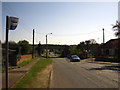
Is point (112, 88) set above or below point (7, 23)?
below

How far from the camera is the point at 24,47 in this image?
216ft

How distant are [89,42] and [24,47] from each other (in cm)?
2859

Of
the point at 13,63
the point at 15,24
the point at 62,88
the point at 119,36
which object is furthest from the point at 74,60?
the point at 15,24

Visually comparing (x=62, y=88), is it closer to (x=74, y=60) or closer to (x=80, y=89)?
(x=80, y=89)

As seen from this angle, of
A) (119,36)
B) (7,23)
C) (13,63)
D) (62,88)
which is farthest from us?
(119,36)

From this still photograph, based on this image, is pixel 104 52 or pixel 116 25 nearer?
pixel 116 25

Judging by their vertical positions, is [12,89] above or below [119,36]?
below

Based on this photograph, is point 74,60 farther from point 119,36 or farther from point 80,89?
point 80,89

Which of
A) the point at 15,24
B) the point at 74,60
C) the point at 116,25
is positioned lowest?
the point at 74,60

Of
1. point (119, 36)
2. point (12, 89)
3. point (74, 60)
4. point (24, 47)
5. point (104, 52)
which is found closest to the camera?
point (12, 89)

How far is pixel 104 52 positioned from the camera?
6044cm

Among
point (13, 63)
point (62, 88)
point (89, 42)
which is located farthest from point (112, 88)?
point (89, 42)

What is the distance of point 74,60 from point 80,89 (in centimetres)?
3465

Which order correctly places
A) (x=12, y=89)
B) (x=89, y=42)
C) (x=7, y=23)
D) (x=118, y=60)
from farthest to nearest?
(x=89, y=42), (x=118, y=60), (x=12, y=89), (x=7, y=23)
